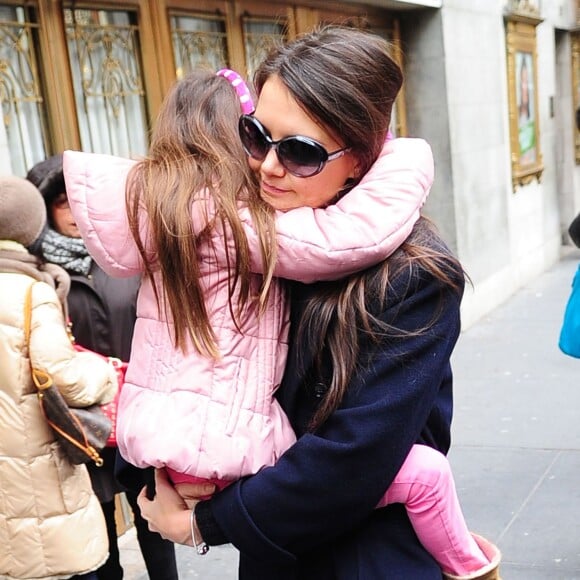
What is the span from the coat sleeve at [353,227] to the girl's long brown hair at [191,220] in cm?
3

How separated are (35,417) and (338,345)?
1.84 metres

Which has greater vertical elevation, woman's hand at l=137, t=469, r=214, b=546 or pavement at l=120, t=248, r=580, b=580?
woman's hand at l=137, t=469, r=214, b=546

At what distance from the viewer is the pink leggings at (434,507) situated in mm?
1616

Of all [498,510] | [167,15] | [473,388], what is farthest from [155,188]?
[473,388]

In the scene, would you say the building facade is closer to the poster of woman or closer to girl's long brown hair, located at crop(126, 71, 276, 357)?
the poster of woman

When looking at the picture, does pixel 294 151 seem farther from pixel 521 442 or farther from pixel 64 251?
pixel 521 442

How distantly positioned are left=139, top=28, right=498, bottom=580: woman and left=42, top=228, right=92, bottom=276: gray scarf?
2235 millimetres

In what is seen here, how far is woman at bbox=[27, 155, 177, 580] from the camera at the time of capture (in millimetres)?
3719

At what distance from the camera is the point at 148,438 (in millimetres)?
1521

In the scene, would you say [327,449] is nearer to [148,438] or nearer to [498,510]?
[148,438]

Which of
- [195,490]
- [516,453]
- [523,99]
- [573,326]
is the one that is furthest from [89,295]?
[523,99]

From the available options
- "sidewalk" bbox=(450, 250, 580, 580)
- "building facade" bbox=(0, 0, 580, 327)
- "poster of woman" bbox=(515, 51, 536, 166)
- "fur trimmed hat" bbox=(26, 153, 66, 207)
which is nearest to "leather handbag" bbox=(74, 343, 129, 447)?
"fur trimmed hat" bbox=(26, 153, 66, 207)

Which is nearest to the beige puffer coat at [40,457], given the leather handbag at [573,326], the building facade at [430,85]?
the building facade at [430,85]

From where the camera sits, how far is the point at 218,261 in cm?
155
